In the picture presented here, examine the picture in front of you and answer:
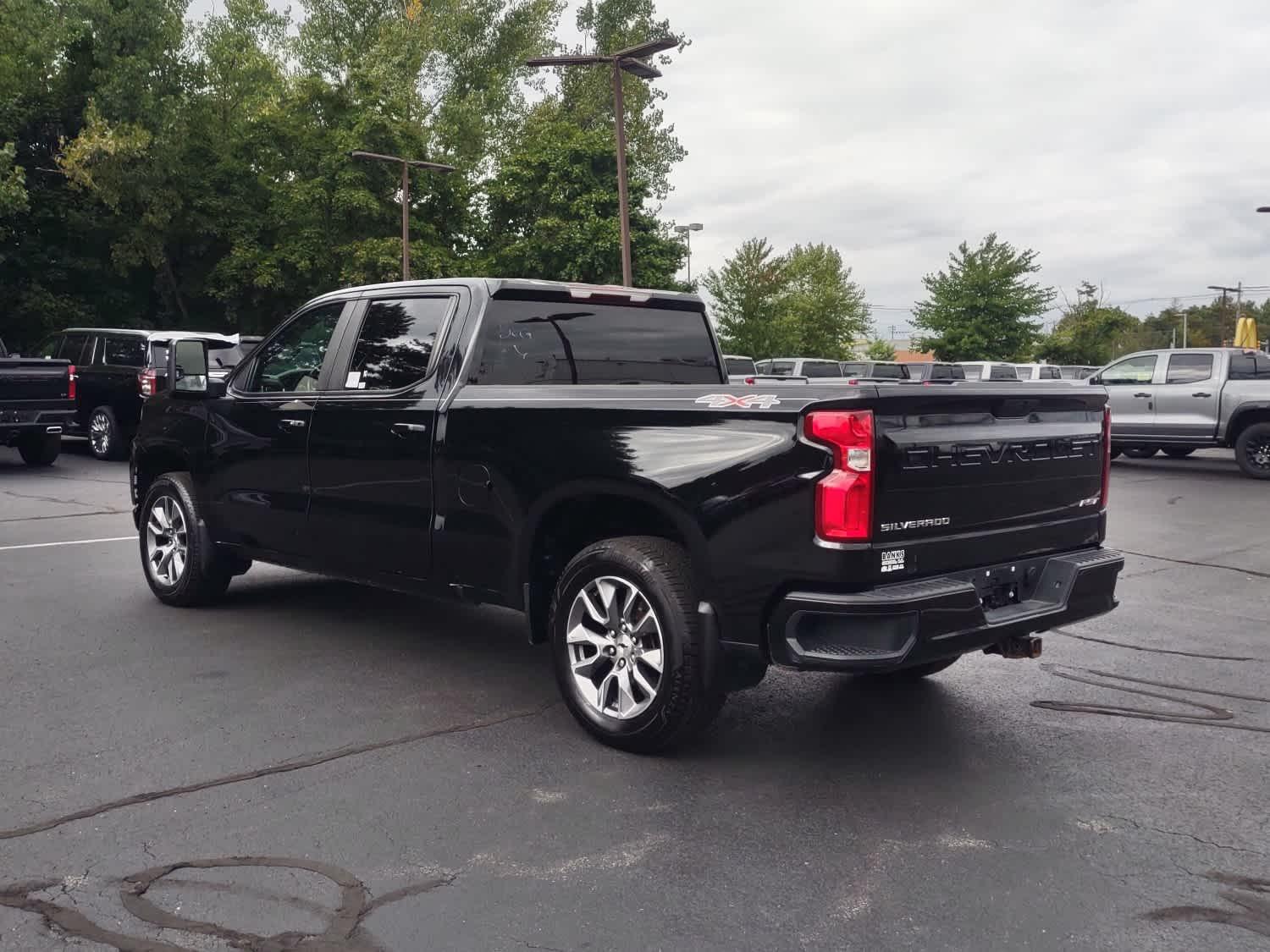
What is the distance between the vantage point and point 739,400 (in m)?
4.29

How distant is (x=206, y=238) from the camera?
37.3 meters

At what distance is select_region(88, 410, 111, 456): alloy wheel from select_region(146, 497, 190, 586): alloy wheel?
1190 centimetres

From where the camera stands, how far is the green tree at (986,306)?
5178 cm

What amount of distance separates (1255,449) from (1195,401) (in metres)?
1.20

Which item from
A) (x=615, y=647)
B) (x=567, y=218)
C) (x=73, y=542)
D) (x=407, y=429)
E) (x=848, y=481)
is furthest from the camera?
(x=567, y=218)

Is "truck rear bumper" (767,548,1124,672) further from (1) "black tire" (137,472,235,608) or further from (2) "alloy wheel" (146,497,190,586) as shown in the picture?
(2) "alloy wheel" (146,497,190,586)

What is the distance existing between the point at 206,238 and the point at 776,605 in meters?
36.8

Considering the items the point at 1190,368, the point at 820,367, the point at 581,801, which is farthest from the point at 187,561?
the point at 820,367

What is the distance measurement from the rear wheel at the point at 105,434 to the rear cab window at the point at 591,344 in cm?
1436

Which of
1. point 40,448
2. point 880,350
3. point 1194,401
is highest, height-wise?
point 1194,401

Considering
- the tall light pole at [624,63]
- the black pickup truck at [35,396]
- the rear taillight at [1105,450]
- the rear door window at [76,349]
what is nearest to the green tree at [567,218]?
the tall light pole at [624,63]

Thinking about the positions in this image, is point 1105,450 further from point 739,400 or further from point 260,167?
point 260,167

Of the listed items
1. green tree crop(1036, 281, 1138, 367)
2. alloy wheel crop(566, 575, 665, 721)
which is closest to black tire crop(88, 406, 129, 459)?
alloy wheel crop(566, 575, 665, 721)

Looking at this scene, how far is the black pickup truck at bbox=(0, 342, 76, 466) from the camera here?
1584 centimetres
